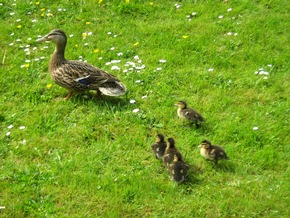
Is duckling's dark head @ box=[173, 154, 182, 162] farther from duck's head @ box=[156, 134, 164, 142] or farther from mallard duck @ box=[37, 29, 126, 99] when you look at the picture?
mallard duck @ box=[37, 29, 126, 99]

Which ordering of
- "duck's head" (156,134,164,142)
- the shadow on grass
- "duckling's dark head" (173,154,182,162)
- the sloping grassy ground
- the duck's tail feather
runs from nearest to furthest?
the sloping grassy ground
"duckling's dark head" (173,154,182,162)
"duck's head" (156,134,164,142)
the duck's tail feather
the shadow on grass

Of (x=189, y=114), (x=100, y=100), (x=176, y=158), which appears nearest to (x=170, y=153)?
(x=176, y=158)

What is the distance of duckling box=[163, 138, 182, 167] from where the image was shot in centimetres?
543

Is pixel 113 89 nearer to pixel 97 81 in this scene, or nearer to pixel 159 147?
pixel 97 81

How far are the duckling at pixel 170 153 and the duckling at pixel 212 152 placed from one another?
1.18ft

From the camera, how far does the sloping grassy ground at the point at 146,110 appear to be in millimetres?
5188

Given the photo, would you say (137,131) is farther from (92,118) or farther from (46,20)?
(46,20)

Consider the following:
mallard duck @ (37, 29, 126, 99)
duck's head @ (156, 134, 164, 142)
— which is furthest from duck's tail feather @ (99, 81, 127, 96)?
duck's head @ (156, 134, 164, 142)

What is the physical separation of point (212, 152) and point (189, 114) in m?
0.83

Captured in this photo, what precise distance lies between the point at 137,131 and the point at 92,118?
0.75 metres

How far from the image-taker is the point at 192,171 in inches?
218

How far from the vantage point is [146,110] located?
6.66m

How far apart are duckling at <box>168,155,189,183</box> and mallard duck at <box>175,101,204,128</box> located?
0.93 meters

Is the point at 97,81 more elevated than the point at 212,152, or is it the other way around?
the point at 97,81
